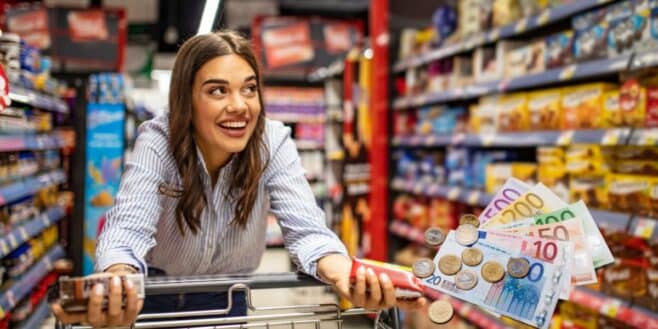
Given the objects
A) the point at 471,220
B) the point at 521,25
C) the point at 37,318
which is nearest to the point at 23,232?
the point at 37,318

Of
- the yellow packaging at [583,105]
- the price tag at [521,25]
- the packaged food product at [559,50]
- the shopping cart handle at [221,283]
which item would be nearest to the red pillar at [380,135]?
the price tag at [521,25]

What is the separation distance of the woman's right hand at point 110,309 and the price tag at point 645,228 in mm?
2185

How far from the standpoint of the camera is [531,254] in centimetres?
111

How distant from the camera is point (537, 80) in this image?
3.54 m

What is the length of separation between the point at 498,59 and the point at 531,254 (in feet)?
10.3

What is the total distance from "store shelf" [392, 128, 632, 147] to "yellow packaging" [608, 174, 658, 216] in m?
0.17

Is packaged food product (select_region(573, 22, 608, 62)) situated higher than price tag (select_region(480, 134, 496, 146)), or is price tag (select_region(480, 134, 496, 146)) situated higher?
packaged food product (select_region(573, 22, 608, 62))

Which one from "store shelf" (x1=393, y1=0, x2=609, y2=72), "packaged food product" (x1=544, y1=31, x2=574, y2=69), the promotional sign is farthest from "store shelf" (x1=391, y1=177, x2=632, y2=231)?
the promotional sign

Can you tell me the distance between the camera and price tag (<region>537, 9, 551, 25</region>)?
11.3 feet

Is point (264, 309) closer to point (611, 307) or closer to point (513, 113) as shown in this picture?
point (611, 307)

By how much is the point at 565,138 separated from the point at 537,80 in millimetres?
456

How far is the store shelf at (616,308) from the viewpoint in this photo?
2.65m

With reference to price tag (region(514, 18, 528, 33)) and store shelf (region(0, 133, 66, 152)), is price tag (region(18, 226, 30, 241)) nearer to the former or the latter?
store shelf (region(0, 133, 66, 152))

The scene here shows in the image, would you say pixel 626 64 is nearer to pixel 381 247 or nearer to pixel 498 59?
pixel 498 59
